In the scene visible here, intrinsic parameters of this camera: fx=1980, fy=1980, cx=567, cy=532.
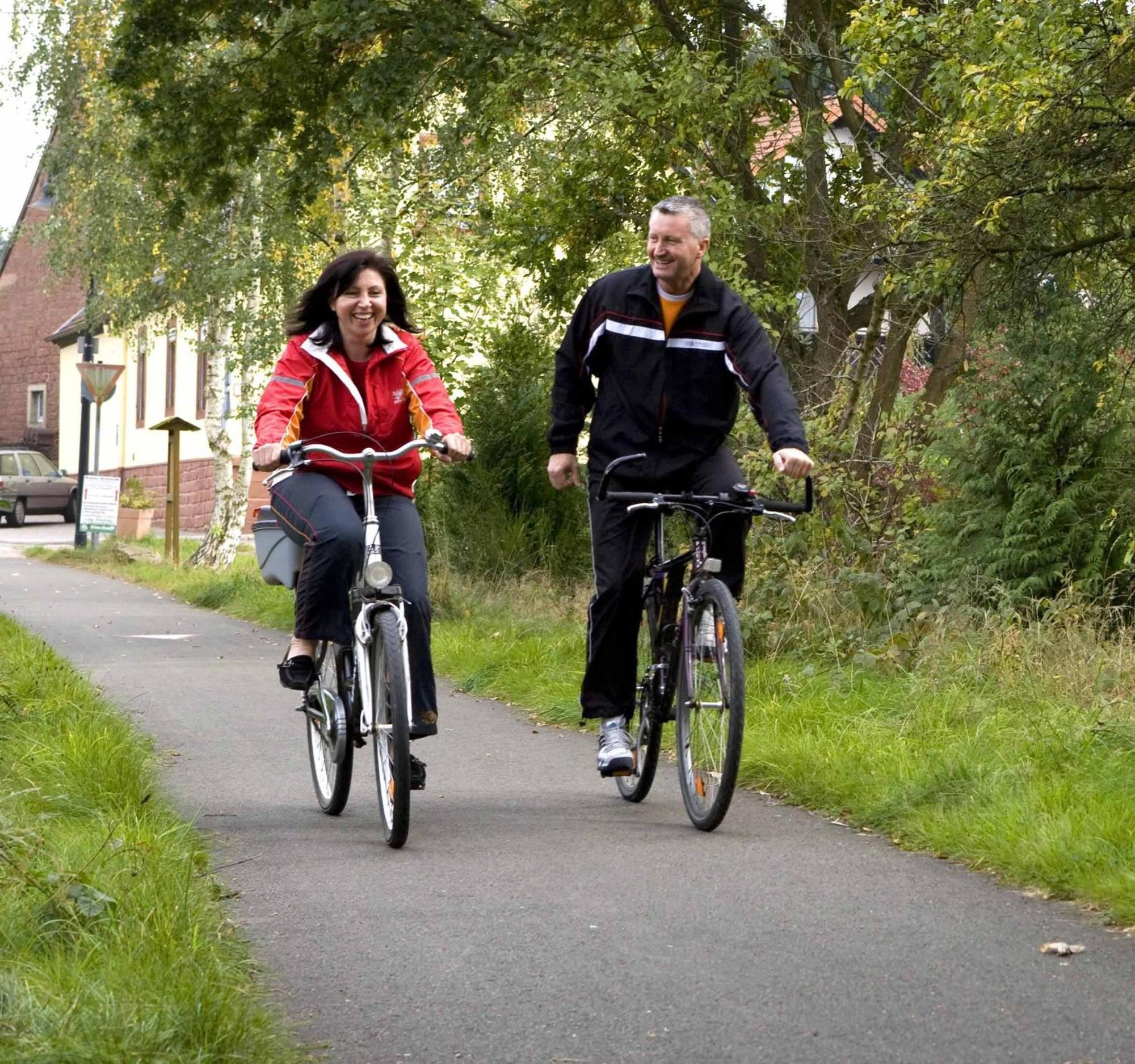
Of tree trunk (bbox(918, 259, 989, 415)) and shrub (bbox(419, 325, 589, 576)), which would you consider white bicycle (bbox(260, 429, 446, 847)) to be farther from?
shrub (bbox(419, 325, 589, 576))

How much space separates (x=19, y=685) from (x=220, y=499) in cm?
1869

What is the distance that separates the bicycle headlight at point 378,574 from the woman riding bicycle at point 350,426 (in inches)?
6.0

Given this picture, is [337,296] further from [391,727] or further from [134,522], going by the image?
[134,522]

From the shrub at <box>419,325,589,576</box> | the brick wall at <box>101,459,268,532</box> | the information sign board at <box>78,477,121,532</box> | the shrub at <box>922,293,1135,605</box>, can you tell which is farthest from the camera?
the brick wall at <box>101,459,268,532</box>

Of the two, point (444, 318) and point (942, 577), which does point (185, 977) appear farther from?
point (444, 318)

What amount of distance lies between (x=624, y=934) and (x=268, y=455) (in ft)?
6.80

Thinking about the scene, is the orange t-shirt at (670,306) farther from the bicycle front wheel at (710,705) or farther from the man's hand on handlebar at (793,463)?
the bicycle front wheel at (710,705)

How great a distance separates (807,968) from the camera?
4.44m

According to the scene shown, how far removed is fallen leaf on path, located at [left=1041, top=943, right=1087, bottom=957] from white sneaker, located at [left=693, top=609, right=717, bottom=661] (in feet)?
6.06

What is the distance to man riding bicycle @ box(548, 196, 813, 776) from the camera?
6539 millimetres

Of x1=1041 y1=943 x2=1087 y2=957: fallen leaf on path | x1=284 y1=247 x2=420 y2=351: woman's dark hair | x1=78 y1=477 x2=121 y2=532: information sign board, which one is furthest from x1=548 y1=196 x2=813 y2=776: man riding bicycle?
x1=78 y1=477 x2=121 y2=532: information sign board

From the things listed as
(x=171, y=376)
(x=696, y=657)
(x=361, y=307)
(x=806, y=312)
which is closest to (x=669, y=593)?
(x=696, y=657)

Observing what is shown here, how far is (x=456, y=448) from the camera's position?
20.2ft

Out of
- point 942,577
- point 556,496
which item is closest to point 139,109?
point 556,496
